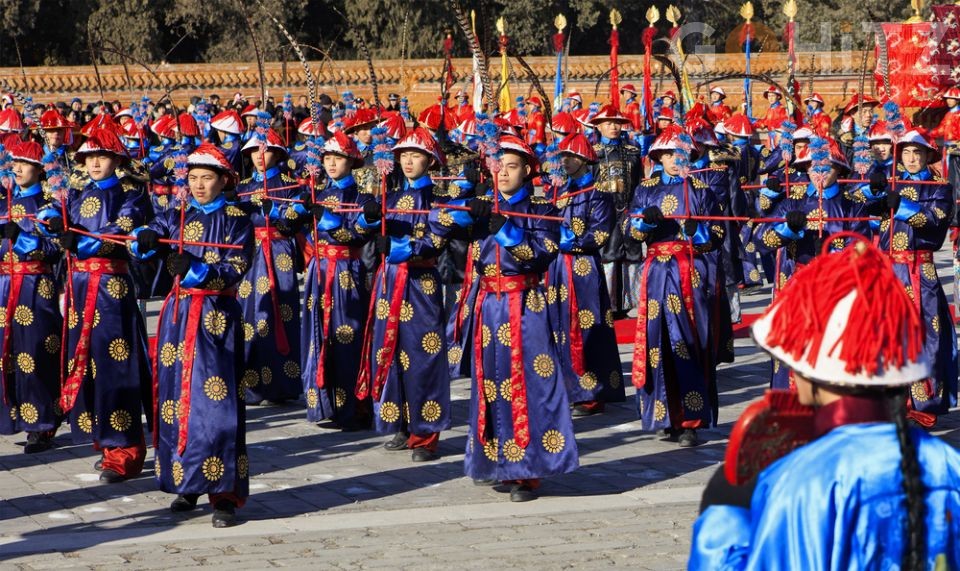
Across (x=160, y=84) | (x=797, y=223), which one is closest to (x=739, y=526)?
(x=797, y=223)

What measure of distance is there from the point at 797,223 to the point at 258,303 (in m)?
3.68

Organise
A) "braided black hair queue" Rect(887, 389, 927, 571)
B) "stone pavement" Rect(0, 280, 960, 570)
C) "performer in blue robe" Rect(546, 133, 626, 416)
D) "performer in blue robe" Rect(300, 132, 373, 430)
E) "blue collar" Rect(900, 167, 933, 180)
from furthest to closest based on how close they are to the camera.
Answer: "performer in blue robe" Rect(546, 133, 626, 416), "performer in blue robe" Rect(300, 132, 373, 430), "blue collar" Rect(900, 167, 933, 180), "stone pavement" Rect(0, 280, 960, 570), "braided black hair queue" Rect(887, 389, 927, 571)

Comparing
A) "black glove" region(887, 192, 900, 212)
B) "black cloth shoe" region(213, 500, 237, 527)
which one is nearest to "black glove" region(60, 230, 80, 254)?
"black cloth shoe" region(213, 500, 237, 527)

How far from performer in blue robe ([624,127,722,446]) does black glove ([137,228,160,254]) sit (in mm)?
3040

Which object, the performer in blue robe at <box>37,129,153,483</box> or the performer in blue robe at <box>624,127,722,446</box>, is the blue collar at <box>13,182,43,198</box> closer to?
the performer in blue robe at <box>37,129,153,483</box>

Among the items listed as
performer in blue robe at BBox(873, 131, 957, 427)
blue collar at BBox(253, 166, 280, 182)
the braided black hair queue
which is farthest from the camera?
blue collar at BBox(253, 166, 280, 182)

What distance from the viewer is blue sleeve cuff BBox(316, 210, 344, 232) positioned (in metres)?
9.20

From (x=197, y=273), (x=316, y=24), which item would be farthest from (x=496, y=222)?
(x=316, y=24)

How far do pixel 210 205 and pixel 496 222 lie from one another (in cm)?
136

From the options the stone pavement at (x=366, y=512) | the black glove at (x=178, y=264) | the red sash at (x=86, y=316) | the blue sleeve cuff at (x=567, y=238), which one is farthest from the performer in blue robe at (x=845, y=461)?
the blue sleeve cuff at (x=567, y=238)

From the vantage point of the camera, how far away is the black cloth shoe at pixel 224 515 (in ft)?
23.7

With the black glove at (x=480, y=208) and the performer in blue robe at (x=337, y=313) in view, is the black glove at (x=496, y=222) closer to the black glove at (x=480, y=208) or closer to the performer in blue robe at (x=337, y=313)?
the black glove at (x=480, y=208)

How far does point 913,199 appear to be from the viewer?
31.1 ft

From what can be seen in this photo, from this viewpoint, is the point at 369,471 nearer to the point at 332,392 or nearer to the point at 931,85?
the point at 332,392
